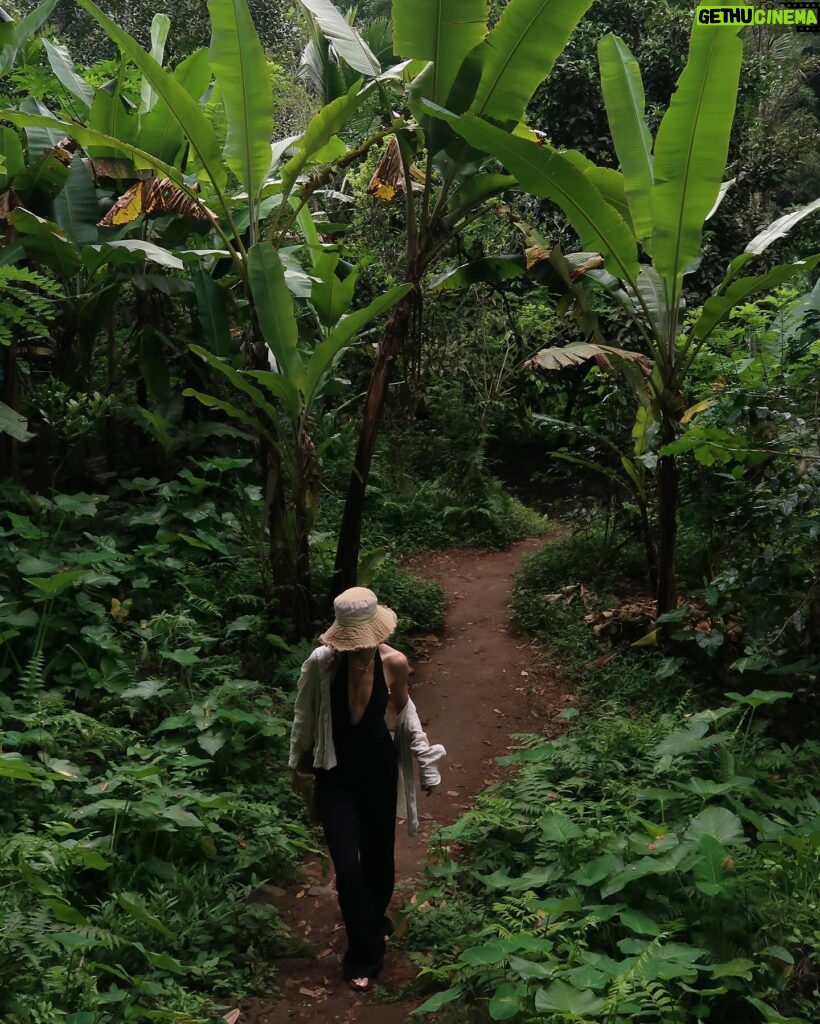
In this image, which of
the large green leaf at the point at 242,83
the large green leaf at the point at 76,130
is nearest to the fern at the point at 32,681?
the large green leaf at the point at 76,130

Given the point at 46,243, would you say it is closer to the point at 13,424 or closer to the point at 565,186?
the point at 13,424

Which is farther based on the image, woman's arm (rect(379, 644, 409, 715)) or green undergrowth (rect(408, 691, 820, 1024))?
woman's arm (rect(379, 644, 409, 715))

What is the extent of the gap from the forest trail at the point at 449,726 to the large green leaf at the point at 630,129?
3.15 m

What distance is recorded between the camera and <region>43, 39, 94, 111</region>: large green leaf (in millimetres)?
6945

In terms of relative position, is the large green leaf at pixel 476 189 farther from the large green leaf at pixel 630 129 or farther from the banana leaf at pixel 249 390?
the banana leaf at pixel 249 390

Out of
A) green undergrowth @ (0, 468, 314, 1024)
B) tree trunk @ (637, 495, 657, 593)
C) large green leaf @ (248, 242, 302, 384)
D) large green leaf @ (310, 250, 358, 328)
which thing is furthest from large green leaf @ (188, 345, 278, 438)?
tree trunk @ (637, 495, 657, 593)

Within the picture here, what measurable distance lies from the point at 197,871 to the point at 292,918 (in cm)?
47

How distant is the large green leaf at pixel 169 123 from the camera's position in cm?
630

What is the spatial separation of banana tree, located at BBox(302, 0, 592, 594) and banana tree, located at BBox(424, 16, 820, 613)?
19cm

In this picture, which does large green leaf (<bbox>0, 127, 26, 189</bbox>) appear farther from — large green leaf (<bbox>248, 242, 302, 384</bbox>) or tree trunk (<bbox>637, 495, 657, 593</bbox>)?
tree trunk (<bbox>637, 495, 657, 593</bbox>)

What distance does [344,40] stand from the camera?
5457 mm

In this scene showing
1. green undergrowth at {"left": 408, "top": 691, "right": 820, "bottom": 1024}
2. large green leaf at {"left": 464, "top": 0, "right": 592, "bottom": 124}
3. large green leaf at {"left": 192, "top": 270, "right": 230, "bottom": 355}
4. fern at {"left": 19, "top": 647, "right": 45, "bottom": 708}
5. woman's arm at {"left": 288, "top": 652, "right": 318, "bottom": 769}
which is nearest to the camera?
green undergrowth at {"left": 408, "top": 691, "right": 820, "bottom": 1024}

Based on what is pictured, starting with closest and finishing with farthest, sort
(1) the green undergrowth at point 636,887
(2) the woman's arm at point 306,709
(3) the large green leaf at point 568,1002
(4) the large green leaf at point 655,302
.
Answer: (3) the large green leaf at point 568,1002, (1) the green undergrowth at point 636,887, (2) the woman's arm at point 306,709, (4) the large green leaf at point 655,302

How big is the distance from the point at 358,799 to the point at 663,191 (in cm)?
353
